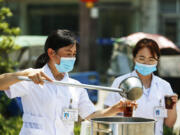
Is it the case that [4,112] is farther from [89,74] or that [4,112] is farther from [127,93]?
[127,93]

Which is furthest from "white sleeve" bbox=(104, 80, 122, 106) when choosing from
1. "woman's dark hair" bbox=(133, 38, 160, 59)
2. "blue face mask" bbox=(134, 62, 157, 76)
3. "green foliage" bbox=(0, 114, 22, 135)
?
"green foliage" bbox=(0, 114, 22, 135)

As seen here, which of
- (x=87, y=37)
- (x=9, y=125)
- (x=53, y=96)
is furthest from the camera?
(x=87, y=37)

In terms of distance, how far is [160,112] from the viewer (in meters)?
3.93

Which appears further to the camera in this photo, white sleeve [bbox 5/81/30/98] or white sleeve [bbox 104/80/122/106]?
white sleeve [bbox 104/80/122/106]

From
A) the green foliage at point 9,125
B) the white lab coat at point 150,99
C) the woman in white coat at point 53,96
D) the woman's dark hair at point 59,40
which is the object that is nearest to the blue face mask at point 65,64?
the woman in white coat at point 53,96

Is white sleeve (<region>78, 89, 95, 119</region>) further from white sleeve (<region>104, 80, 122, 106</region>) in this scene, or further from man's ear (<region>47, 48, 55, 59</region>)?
white sleeve (<region>104, 80, 122, 106</region>)

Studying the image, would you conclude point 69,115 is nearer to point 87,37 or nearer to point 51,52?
point 51,52

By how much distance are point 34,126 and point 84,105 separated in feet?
1.57

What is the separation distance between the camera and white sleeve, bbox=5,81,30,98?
311cm

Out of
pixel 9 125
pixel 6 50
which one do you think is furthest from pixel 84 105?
pixel 6 50

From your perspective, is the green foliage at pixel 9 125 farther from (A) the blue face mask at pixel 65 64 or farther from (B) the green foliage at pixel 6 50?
(A) the blue face mask at pixel 65 64

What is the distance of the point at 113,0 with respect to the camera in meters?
15.6

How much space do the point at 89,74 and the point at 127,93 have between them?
7.65 m

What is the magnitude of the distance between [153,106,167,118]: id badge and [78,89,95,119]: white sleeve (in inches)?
26.4
